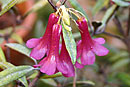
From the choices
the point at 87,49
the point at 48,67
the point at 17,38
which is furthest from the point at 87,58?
the point at 17,38

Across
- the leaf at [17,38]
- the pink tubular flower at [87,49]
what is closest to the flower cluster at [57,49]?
the pink tubular flower at [87,49]

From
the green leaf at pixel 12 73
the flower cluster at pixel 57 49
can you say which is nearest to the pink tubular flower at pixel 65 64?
the flower cluster at pixel 57 49

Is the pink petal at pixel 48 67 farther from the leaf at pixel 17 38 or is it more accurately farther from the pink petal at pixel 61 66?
the leaf at pixel 17 38

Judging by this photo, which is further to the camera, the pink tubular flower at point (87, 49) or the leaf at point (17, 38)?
the leaf at point (17, 38)

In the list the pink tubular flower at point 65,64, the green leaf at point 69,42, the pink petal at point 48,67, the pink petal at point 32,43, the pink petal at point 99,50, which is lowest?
the pink petal at point 99,50

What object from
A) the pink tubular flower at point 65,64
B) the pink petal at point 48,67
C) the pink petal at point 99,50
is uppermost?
the pink petal at point 48,67

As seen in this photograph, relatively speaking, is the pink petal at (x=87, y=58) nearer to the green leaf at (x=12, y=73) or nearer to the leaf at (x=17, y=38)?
the green leaf at (x=12, y=73)

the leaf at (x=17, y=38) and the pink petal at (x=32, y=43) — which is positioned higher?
the pink petal at (x=32, y=43)

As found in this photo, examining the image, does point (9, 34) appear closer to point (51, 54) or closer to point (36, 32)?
point (36, 32)
